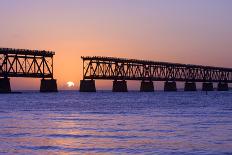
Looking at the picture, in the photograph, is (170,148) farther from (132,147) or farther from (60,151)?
(60,151)

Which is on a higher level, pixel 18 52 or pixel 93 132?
pixel 18 52

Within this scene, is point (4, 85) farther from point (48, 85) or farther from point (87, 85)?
point (87, 85)

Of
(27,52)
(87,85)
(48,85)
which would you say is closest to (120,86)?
(87,85)

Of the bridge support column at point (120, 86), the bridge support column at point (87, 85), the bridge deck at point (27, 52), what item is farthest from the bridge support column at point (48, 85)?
the bridge support column at point (120, 86)

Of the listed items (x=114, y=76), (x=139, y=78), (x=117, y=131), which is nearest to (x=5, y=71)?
(x=114, y=76)

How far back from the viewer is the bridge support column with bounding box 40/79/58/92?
160 metres

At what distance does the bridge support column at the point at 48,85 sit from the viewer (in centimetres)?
15954

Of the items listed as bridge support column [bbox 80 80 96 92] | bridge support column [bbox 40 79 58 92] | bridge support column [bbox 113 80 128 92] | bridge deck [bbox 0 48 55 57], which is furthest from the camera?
bridge support column [bbox 113 80 128 92]

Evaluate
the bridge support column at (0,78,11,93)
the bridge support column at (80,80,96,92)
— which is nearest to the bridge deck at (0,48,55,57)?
the bridge support column at (0,78,11,93)

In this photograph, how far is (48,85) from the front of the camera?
161500mm

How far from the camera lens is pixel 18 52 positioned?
15000cm

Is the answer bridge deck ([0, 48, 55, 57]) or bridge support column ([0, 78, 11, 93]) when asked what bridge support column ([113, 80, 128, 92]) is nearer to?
bridge deck ([0, 48, 55, 57])

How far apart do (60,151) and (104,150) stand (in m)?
1.70

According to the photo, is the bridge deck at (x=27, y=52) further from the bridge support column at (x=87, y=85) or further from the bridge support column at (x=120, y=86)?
the bridge support column at (x=120, y=86)
